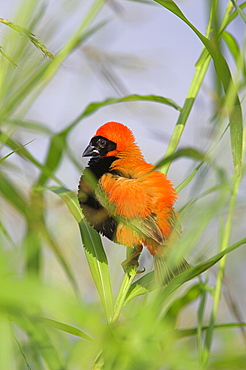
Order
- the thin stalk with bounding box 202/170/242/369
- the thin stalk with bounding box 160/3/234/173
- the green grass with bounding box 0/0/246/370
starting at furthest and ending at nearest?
the thin stalk with bounding box 160/3/234/173, the thin stalk with bounding box 202/170/242/369, the green grass with bounding box 0/0/246/370

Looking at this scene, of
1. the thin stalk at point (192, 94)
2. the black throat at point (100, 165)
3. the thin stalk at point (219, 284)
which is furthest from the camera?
the black throat at point (100, 165)

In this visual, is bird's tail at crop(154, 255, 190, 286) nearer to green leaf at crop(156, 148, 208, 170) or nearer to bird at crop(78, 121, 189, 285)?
bird at crop(78, 121, 189, 285)

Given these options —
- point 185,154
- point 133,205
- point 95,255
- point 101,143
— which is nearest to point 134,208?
point 133,205

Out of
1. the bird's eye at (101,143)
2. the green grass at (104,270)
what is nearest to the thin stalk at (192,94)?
the green grass at (104,270)

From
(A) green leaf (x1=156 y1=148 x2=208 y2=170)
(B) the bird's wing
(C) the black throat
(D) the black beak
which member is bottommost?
(A) green leaf (x1=156 y1=148 x2=208 y2=170)

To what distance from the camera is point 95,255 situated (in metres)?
1.13

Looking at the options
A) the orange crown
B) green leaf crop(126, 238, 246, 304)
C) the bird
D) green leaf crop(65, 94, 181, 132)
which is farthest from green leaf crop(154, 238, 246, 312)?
the orange crown

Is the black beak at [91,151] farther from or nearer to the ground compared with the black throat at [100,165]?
farther from the ground

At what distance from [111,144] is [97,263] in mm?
564

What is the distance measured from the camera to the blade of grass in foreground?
3.35ft

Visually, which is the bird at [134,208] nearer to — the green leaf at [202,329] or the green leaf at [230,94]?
the green leaf at [202,329]

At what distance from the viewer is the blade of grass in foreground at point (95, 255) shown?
3.35 feet

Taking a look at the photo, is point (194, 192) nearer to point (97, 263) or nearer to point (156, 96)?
point (97, 263)

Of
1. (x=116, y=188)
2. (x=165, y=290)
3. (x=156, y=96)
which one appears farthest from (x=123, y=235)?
(x=165, y=290)
